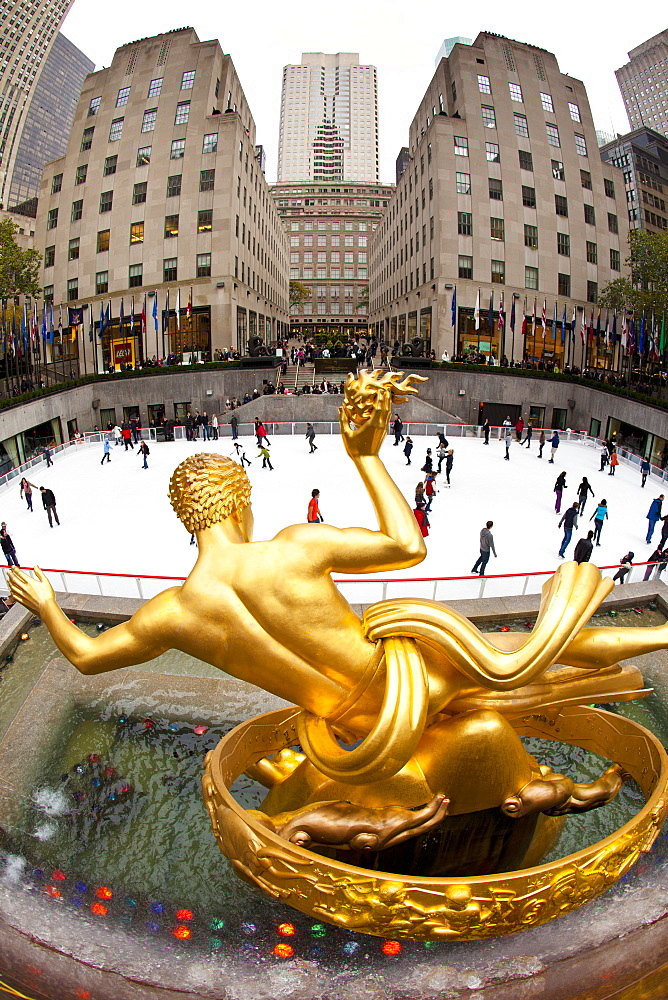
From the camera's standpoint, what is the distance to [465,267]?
134 ft

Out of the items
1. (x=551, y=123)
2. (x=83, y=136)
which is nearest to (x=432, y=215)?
(x=551, y=123)

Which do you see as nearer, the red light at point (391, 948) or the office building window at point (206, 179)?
the red light at point (391, 948)

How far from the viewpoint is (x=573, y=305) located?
1699 inches

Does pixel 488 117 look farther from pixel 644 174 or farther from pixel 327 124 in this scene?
pixel 327 124

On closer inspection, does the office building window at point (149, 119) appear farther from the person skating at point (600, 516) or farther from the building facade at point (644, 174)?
the building facade at point (644, 174)

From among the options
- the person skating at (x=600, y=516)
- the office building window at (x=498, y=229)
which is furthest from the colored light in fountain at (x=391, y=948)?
the office building window at (x=498, y=229)

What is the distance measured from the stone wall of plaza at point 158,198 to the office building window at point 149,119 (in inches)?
4.1

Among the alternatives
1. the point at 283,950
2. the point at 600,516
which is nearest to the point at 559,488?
the point at 600,516

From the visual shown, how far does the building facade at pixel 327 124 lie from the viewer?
169 metres

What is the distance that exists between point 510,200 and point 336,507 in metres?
35.9

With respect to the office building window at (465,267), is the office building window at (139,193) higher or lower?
higher

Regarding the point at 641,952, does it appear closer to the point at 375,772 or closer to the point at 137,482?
the point at 375,772

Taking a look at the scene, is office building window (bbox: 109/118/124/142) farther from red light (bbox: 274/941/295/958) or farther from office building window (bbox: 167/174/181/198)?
red light (bbox: 274/941/295/958)

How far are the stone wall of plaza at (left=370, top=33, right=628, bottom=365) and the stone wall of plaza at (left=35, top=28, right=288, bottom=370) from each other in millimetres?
15141
